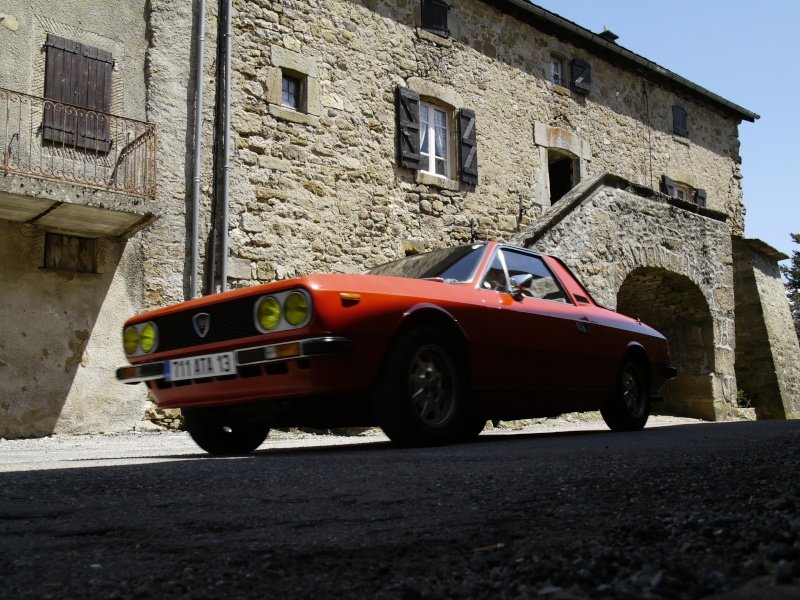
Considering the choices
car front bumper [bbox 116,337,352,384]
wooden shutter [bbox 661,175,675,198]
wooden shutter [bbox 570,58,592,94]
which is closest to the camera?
car front bumper [bbox 116,337,352,384]

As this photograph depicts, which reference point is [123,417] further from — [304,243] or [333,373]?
[333,373]

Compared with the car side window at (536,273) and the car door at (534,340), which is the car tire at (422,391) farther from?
the car side window at (536,273)

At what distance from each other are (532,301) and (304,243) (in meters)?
6.86

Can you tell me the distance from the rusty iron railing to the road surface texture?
7.48 meters

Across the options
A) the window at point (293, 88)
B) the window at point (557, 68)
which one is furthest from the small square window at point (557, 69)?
the window at point (293, 88)

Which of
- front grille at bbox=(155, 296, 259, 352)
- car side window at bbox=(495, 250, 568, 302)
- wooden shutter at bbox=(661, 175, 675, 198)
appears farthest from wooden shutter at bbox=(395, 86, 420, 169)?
front grille at bbox=(155, 296, 259, 352)

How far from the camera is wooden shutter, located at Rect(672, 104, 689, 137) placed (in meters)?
20.3

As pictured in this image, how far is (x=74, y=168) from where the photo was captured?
10.3 meters

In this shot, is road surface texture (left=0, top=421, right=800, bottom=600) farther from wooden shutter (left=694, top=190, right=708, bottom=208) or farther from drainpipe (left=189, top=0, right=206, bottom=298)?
wooden shutter (left=694, top=190, right=708, bottom=208)

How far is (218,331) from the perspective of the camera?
4.83 meters

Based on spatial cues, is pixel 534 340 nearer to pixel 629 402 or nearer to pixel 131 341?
pixel 629 402

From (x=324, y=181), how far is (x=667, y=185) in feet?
34.2

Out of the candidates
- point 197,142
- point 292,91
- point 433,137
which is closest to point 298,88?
point 292,91

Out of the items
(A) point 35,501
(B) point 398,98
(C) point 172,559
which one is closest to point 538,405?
(A) point 35,501
